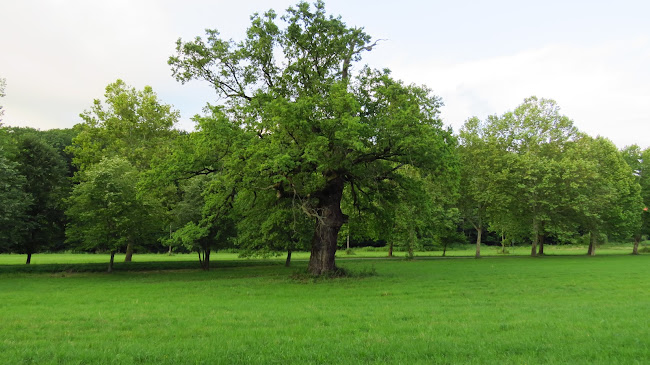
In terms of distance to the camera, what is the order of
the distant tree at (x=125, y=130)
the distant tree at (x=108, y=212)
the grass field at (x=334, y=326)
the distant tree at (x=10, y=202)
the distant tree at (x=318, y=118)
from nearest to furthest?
the grass field at (x=334, y=326), the distant tree at (x=318, y=118), the distant tree at (x=10, y=202), the distant tree at (x=108, y=212), the distant tree at (x=125, y=130)

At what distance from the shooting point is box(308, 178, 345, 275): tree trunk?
835 inches

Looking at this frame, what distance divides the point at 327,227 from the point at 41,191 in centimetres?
2739

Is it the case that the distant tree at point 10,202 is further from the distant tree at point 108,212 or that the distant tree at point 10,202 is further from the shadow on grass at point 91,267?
the distant tree at point 108,212

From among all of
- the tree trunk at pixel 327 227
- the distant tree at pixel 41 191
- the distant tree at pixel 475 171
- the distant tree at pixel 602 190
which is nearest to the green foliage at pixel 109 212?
the distant tree at pixel 41 191

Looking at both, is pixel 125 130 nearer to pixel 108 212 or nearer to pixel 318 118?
pixel 108 212

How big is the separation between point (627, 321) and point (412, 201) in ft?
46.4

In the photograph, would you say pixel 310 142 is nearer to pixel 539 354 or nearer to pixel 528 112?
Answer: pixel 539 354

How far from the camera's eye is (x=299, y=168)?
64.3 ft

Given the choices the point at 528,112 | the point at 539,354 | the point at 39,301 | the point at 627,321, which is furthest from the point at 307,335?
the point at 528,112

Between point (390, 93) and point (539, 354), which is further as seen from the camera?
point (390, 93)

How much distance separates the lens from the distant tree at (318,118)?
18.0 metres

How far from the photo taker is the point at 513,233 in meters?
50.2

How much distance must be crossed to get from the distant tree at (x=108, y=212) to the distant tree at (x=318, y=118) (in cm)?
1025

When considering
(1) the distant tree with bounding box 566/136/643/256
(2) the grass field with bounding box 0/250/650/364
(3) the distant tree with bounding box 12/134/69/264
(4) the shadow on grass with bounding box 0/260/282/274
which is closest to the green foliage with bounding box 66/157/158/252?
(4) the shadow on grass with bounding box 0/260/282/274
